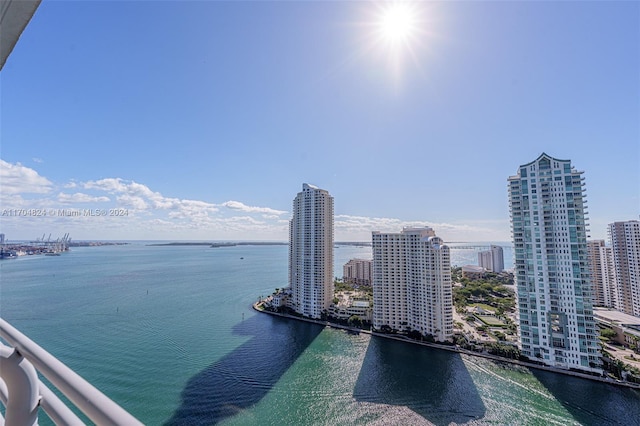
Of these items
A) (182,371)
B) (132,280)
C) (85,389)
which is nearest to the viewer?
(85,389)

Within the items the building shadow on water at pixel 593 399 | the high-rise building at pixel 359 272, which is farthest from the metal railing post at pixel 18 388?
the high-rise building at pixel 359 272

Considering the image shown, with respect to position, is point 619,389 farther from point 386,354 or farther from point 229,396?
point 229,396

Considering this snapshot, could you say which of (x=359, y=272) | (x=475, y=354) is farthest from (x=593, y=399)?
(x=359, y=272)

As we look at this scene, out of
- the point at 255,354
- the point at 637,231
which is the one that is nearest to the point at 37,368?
the point at 255,354

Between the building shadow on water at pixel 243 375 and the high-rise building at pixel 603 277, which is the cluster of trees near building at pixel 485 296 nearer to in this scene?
the high-rise building at pixel 603 277

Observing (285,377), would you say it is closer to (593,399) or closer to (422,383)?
(422,383)

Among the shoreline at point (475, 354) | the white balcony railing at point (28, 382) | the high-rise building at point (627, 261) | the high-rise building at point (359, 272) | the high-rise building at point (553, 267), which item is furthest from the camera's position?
the high-rise building at point (359, 272)
